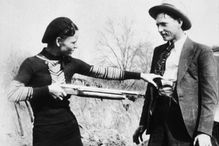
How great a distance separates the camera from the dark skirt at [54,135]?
260 centimetres

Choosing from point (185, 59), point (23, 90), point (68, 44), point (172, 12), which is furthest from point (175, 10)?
point (23, 90)

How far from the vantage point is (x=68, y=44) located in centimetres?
269

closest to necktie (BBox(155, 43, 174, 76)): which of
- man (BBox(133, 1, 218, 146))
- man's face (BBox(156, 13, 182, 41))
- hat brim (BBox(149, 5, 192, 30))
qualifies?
man (BBox(133, 1, 218, 146))

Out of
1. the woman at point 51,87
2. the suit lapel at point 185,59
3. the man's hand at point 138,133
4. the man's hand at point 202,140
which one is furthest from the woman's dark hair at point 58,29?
the man's hand at point 202,140

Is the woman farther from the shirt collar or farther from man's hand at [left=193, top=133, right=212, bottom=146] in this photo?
man's hand at [left=193, top=133, right=212, bottom=146]

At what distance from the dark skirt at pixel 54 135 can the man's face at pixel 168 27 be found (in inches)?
46.2

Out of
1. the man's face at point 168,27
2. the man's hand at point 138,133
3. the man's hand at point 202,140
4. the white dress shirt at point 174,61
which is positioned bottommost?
the man's hand at point 138,133

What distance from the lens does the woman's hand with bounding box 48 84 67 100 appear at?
8.28ft

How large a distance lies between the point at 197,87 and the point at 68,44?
1.18m

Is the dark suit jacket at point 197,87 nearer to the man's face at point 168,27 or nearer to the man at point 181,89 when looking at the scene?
the man at point 181,89

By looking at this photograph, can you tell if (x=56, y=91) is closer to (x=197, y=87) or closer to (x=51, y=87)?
(x=51, y=87)

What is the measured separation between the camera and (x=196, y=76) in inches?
104

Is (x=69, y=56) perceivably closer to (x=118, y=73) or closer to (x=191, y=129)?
(x=118, y=73)

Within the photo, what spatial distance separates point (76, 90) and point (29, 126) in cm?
788
